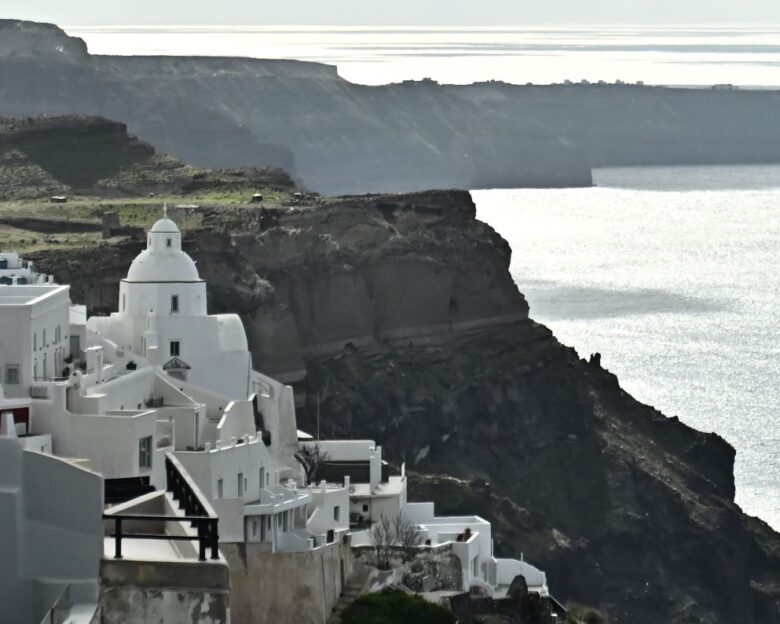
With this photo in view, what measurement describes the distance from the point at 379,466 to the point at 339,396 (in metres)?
21.5

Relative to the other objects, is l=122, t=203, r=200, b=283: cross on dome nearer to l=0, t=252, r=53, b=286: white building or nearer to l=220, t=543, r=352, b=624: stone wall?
l=0, t=252, r=53, b=286: white building

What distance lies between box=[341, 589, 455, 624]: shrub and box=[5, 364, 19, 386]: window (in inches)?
242

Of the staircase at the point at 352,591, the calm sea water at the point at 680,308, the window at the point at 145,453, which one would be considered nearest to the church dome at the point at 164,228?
the window at the point at 145,453

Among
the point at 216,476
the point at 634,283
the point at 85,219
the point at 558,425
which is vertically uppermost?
the point at 634,283

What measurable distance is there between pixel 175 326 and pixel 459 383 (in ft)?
88.3

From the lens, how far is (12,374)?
31641 millimetres

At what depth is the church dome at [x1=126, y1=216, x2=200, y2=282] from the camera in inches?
1523

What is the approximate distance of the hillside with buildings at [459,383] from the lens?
5584 centimetres

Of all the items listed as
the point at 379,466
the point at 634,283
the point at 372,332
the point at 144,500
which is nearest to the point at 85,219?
the point at 372,332

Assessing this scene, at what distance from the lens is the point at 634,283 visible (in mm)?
135375

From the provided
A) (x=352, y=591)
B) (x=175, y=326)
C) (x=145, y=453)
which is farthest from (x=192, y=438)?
(x=352, y=591)

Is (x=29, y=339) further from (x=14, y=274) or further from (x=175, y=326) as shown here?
(x=175, y=326)

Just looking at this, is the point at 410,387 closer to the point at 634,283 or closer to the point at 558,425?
the point at 558,425

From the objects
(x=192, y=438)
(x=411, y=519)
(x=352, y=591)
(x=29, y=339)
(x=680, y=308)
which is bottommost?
(x=352, y=591)
